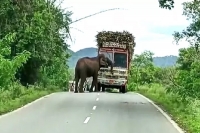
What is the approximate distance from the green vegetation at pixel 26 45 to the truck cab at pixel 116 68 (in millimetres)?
3770

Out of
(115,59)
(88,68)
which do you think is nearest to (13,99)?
(88,68)

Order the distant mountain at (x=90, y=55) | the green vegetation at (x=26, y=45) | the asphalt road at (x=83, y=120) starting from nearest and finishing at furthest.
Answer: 1. the asphalt road at (x=83, y=120)
2. the green vegetation at (x=26, y=45)
3. the distant mountain at (x=90, y=55)

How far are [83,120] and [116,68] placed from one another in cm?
2183

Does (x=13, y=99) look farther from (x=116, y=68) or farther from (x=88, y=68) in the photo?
(x=116, y=68)

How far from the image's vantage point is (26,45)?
36.1 metres

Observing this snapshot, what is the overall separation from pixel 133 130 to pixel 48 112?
244 inches

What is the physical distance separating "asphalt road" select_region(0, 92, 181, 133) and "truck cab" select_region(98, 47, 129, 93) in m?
15.2

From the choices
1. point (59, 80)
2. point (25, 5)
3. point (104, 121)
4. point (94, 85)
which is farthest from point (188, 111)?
point (59, 80)

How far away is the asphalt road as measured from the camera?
15.9 meters

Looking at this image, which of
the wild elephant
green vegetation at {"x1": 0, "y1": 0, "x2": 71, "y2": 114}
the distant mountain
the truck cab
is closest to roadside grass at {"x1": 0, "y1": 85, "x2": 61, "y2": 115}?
green vegetation at {"x1": 0, "y1": 0, "x2": 71, "y2": 114}

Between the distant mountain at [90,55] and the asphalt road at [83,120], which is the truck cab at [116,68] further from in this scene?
the asphalt road at [83,120]

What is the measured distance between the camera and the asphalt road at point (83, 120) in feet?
52.0

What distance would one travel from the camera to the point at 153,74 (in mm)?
67562

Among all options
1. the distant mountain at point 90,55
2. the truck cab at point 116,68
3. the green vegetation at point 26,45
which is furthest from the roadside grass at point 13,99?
the distant mountain at point 90,55
